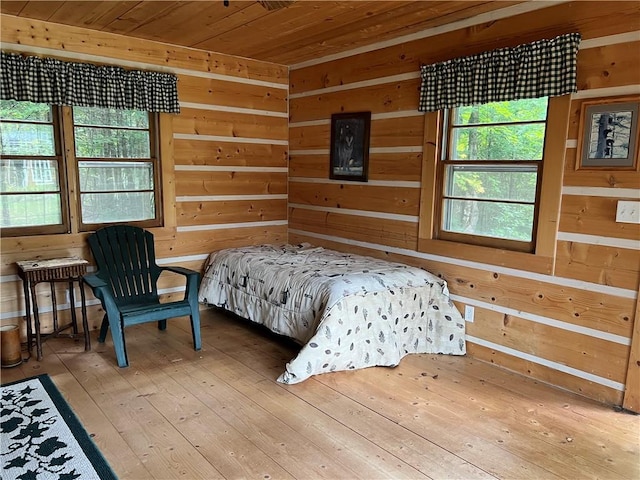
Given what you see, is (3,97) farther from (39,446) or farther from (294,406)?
(294,406)

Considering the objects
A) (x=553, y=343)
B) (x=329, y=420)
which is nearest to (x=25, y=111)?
(x=329, y=420)

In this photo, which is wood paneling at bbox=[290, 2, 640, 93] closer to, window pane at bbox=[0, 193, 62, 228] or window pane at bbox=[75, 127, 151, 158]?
window pane at bbox=[75, 127, 151, 158]

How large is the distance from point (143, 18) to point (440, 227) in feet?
8.68

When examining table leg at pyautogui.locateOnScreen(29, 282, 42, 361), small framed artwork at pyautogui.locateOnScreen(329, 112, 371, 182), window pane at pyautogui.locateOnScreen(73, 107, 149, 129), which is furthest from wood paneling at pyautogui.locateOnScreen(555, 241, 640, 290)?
table leg at pyautogui.locateOnScreen(29, 282, 42, 361)

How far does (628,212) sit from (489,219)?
88 centimetres

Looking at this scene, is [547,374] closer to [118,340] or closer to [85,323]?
[118,340]

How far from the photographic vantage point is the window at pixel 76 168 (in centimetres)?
348

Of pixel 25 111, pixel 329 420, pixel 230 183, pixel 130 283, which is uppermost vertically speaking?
pixel 25 111

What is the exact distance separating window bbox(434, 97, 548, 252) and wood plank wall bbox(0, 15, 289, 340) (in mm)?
1960

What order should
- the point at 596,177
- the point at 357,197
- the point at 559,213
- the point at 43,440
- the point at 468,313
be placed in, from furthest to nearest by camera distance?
the point at 357,197
the point at 468,313
the point at 559,213
the point at 596,177
the point at 43,440

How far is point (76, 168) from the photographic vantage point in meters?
3.71

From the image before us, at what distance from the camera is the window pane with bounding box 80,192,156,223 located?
12.6 feet

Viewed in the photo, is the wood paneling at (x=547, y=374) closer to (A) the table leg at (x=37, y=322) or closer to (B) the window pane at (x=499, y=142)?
(B) the window pane at (x=499, y=142)

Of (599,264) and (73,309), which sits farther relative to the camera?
(73,309)
